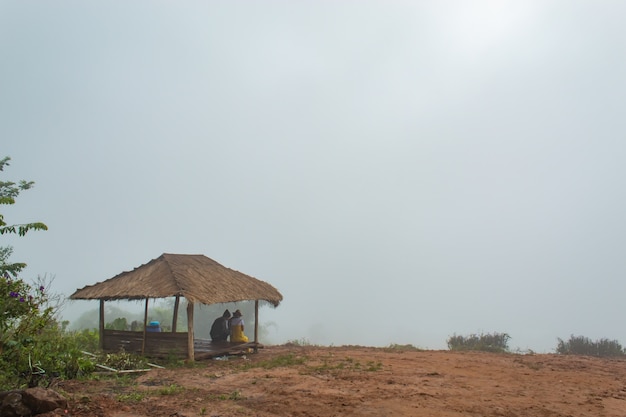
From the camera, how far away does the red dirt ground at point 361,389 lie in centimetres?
718

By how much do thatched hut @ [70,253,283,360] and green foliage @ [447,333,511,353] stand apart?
8.68 metres

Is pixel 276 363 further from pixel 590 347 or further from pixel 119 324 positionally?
pixel 590 347

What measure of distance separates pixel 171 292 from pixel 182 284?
1.80ft

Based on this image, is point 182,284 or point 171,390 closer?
point 171,390

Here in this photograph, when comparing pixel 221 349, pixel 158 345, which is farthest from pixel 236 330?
pixel 158 345

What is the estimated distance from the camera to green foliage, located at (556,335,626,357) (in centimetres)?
1741

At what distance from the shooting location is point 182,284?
12.7 m

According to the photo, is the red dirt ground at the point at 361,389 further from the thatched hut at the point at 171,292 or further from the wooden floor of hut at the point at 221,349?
the thatched hut at the point at 171,292

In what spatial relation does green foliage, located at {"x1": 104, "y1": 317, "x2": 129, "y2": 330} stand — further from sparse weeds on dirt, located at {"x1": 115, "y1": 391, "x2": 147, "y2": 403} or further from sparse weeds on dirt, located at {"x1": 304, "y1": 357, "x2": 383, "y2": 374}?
sparse weeds on dirt, located at {"x1": 115, "y1": 391, "x2": 147, "y2": 403}

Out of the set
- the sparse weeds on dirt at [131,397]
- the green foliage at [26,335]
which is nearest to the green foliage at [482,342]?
the sparse weeds on dirt at [131,397]

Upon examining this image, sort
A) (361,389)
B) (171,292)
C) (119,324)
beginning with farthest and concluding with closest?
(119,324)
(171,292)
(361,389)

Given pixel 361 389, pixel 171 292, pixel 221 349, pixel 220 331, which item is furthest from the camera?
pixel 220 331

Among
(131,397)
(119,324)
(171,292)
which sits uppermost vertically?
(171,292)

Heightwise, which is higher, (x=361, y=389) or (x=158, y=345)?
(x=158, y=345)
